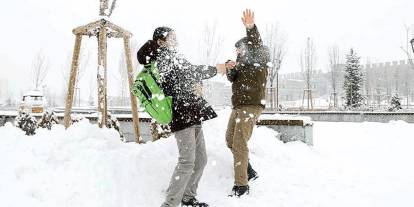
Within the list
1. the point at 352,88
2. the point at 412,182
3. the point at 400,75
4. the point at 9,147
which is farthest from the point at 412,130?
the point at 400,75

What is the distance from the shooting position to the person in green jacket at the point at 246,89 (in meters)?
4.14

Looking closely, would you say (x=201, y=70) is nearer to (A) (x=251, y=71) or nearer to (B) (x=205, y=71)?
(B) (x=205, y=71)

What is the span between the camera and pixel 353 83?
32344 mm

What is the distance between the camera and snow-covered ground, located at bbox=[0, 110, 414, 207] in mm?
3812

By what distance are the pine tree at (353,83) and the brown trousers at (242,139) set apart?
29131 mm

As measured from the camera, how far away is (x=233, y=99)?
4473 mm

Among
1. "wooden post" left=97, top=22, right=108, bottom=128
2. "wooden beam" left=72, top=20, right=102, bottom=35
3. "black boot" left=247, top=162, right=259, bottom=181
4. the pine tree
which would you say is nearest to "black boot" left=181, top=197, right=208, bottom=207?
"black boot" left=247, top=162, right=259, bottom=181

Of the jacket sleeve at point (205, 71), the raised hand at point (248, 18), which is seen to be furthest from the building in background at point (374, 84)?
the jacket sleeve at point (205, 71)

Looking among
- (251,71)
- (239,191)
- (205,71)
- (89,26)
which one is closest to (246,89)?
(251,71)

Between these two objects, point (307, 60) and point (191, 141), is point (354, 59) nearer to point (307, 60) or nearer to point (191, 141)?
point (307, 60)

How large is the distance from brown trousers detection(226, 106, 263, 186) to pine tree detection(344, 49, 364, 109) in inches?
1147

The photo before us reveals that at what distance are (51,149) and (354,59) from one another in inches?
1294

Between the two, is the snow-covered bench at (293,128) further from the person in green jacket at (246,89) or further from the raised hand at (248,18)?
the raised hand at (248,18)

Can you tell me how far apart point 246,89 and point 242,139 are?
1.82 ft
